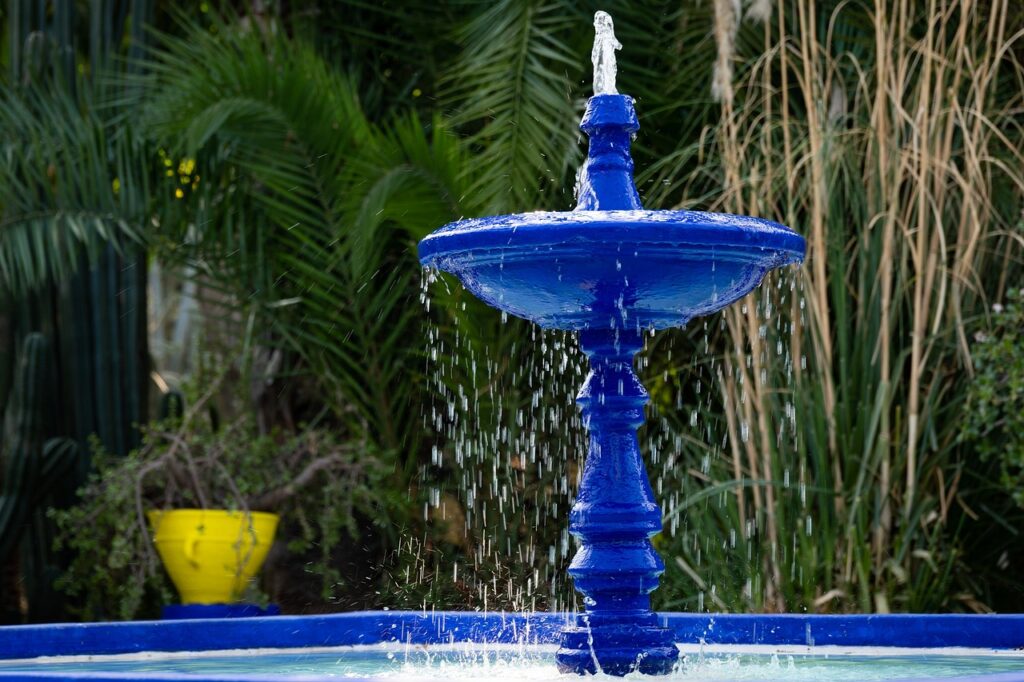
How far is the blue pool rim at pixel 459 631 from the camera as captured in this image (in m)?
3.54

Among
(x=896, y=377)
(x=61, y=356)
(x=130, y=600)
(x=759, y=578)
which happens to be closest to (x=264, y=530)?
(x=130, y=600)

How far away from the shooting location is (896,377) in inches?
182

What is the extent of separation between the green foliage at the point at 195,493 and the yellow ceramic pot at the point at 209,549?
7cm

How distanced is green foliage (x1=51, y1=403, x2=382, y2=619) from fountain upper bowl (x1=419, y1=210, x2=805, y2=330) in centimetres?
295

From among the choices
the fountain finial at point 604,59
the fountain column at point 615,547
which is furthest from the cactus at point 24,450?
the fountain column at point 615,547

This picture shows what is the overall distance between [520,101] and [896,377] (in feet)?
6.39

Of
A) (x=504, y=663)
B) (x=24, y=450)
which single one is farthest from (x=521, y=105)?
(x=504, y=663)

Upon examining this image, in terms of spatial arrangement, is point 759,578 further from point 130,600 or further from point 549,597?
point 130,600

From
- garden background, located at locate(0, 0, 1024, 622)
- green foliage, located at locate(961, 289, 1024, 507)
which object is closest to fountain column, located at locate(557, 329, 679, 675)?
garden background, located at locate(0, 0, 1024, 622)

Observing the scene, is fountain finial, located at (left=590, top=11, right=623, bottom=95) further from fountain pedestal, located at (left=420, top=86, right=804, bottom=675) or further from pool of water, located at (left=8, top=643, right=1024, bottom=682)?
pool of water, located at (left=8, top=643, right=1024, bottom=682)

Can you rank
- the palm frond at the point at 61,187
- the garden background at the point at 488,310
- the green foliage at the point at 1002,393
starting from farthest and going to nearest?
1. the palm frond at the point at 61,187
2. the garden background at the point at 488,310
3. the green foliage at the point at 1002,393

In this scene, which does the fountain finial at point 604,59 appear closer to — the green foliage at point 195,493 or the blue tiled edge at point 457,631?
the blue tiled edge at point 457,631

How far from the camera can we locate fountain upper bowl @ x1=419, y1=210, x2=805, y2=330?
9.15 feet

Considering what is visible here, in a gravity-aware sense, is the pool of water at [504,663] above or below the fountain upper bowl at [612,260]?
below
